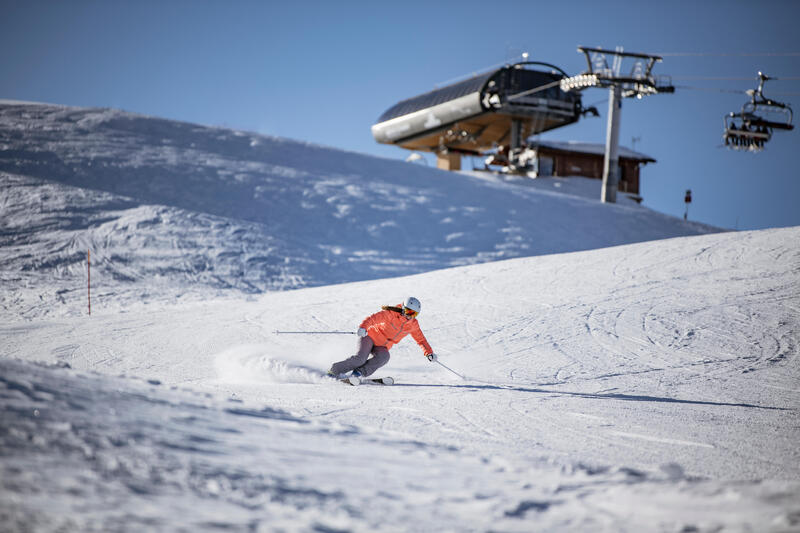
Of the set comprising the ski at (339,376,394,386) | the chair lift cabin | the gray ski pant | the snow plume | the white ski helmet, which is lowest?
the snow plume

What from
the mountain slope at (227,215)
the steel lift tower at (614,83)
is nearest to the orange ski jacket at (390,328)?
the mountain slope at (227,215)

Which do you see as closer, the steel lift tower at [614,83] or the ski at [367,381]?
the ski at [367,381]

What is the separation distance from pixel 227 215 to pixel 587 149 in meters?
40.3

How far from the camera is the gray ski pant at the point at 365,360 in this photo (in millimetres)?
8039

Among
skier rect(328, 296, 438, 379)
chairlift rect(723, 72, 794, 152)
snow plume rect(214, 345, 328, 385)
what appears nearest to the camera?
skier rect(328, 296, 438, 379)

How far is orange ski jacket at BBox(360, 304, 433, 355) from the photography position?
8016mm

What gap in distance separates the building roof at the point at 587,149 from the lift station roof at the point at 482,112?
2.85 meters

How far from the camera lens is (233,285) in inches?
672

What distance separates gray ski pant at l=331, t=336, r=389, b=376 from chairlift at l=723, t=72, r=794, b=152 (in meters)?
20.6

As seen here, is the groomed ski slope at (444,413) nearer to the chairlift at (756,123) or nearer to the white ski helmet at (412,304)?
the white ski helmet at (412,304)

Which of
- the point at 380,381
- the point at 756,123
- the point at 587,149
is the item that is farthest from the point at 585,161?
the point at 380,381

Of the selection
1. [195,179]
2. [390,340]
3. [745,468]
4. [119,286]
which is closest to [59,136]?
[195,179]

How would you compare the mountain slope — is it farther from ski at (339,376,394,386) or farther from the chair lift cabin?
the chair lift cabin

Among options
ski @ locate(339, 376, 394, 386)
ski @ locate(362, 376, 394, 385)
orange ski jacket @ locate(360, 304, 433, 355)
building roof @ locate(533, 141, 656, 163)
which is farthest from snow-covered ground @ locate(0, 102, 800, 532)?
building roof @ locate(533, 141, 656, 163)
